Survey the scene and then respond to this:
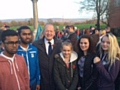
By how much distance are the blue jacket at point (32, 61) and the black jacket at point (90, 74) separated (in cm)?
100

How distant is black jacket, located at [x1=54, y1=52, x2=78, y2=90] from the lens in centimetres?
444

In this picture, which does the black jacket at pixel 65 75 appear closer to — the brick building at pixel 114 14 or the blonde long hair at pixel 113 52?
the blonde long hair at pixel 113 52

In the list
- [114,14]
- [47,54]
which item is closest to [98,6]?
[114,14]

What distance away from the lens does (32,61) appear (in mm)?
4566

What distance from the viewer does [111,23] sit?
33156 mm

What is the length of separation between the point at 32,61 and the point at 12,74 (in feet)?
3.54

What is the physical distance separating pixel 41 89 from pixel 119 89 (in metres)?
1.70

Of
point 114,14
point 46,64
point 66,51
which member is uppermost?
point 114,14

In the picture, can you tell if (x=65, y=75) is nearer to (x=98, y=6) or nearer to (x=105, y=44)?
(x=105, y=44)

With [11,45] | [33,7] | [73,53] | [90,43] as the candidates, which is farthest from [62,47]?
[33,7]

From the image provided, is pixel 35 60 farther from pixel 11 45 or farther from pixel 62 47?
pixel 11 45

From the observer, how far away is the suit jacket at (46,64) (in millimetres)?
4773

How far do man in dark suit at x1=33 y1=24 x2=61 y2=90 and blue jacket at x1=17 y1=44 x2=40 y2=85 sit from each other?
0.16 metres

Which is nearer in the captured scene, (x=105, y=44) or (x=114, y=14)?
(x=105, y=44)
